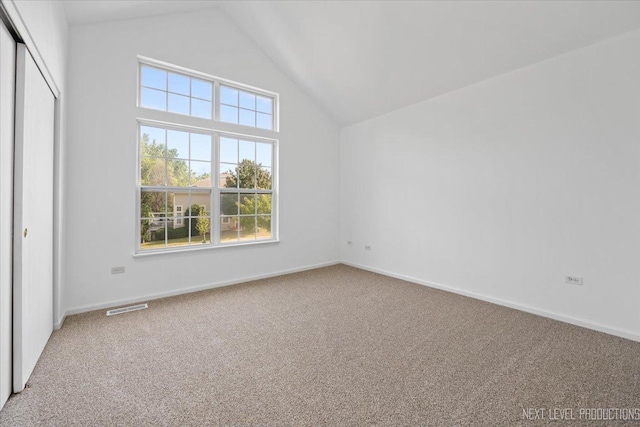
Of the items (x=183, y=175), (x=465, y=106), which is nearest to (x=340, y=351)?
(x=183, y=175)

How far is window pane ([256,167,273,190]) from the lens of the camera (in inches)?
187

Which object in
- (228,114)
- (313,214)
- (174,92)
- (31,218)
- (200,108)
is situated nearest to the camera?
(31,218)

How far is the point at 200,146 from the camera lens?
4121 millimetres

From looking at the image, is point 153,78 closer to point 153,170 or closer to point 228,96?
point 228,96

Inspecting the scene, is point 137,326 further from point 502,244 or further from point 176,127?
A: point 502,244

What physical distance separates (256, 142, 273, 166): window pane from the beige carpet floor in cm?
240

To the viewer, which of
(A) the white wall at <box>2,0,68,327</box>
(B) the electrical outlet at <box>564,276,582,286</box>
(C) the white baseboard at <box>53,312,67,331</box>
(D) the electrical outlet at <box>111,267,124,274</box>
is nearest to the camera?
(A) the white wall at <box>2,0,68,327</box>

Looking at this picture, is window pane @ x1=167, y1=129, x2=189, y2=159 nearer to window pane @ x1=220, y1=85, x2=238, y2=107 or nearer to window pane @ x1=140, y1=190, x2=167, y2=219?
window pane @ x1=140, y1=190, x2=167, y2=219

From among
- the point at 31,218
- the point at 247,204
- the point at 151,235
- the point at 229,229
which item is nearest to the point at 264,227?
the point at 247,204

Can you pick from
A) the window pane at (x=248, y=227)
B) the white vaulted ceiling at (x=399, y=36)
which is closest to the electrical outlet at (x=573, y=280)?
the white vaulted ceiling at (x=399, y=36)

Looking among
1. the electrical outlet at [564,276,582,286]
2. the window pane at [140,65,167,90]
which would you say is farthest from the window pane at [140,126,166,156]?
the electrical outlet at [564,276,582,286]

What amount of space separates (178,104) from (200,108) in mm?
288

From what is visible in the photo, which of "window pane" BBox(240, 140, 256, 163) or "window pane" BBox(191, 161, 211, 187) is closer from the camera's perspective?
"window pane" BBox(191, 161, 211, 187)

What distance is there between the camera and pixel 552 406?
171 centimetres
